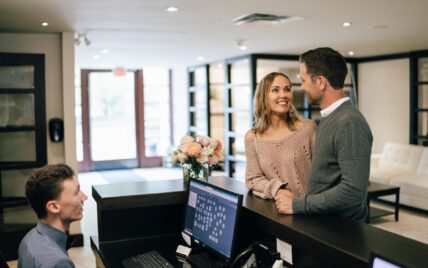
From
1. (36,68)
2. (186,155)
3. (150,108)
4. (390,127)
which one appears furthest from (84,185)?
(186,155)

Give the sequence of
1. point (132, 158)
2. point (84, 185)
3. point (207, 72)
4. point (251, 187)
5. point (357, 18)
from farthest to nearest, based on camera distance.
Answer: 1. point (132, 158)
2. point (207, 72)
3. point (84, 185)
4. point (357, 18)
5. point (251, 187)

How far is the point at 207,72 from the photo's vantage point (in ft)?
32.8

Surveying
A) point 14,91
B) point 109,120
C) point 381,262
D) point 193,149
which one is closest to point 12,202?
point 14,91

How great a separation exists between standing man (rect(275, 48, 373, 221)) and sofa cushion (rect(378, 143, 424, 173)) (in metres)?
5.99

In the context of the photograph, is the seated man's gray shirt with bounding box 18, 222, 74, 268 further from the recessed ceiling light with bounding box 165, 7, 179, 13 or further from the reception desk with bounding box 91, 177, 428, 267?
the recessed ceiling light with bounding box 165, 7, 179, 13

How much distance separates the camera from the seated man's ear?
1775 millimetres

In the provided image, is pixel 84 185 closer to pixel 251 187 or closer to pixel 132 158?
pixel 132 158

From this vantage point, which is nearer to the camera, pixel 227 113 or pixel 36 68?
pixel 36 68

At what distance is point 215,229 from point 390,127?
7398 mm

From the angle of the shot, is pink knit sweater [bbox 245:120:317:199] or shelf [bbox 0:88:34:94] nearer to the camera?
pink knit sweater [bbox 245:120:317:199]

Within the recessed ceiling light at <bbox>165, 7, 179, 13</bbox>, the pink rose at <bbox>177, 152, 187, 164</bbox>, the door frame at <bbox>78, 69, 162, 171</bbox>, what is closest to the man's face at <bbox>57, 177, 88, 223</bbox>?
the pink rose at <bbox>177, 152, 187, 164</bbox>

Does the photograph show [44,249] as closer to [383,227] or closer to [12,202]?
[12,202]

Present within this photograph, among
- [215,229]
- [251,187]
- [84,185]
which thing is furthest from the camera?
[84,185]

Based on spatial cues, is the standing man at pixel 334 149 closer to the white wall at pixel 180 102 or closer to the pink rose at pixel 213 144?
the pink rose at pixel 213 144
